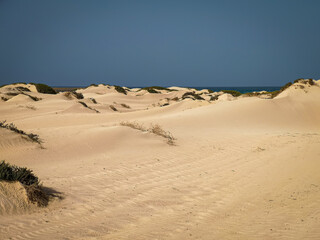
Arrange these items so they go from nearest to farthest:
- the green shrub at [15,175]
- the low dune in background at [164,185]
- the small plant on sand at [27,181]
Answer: the low dune in background at [164,185] → the small plant on sand at [27,181] → the green shrub at [15,175]

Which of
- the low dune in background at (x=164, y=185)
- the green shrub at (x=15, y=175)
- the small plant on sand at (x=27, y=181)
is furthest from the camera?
the green shrub at (x=15, y=175)

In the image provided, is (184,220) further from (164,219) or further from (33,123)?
(33,123)

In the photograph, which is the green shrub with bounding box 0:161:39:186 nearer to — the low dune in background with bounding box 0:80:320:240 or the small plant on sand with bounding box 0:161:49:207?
the small plant on sand with bounding box 0:161:49:207

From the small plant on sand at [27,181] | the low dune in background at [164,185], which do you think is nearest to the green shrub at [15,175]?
the small plant on sand at [27,181]

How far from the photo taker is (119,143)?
1029cm

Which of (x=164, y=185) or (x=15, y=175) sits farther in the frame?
(x=164, y=185)

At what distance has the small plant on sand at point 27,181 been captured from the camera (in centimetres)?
495

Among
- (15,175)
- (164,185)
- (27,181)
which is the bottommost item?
(164,185)

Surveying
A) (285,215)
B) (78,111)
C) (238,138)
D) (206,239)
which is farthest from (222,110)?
(206,239)

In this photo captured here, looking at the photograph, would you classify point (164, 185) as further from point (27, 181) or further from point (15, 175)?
point (15, 175)

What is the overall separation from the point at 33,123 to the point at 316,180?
15.1 meters

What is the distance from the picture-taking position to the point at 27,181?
209 inches

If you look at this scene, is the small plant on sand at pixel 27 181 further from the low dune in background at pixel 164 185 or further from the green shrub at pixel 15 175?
the low dune in background at pixel 164 185

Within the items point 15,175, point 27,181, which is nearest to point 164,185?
point 27,181
